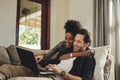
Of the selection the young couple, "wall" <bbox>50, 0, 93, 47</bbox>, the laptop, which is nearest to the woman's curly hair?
the young couple

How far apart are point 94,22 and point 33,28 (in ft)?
3.80

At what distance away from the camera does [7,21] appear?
3.72 meters

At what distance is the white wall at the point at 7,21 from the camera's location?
12.0ft

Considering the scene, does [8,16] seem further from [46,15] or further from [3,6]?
[46,15]

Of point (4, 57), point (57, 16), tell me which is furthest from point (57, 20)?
point (4, 57)

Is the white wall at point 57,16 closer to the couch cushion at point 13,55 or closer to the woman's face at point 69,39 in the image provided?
the couch cushion at point 13,55

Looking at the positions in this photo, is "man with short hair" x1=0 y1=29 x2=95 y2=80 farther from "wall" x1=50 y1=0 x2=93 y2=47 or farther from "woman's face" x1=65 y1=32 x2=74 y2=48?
"wall" x1=50 y1=0 x2=93 y2=47

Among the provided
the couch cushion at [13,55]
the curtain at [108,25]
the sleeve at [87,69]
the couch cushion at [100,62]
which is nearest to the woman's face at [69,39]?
the sleeve at [87,69]

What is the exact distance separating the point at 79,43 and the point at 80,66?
20 cm

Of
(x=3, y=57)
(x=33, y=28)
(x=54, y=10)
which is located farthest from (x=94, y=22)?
(x=3, y=57)

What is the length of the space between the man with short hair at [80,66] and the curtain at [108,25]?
2.00 metres

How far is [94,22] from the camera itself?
160 inches

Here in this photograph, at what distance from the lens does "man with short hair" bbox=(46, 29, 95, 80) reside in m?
1.71

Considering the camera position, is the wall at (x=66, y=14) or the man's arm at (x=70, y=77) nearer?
the man's arm at (x=70, y=77)
